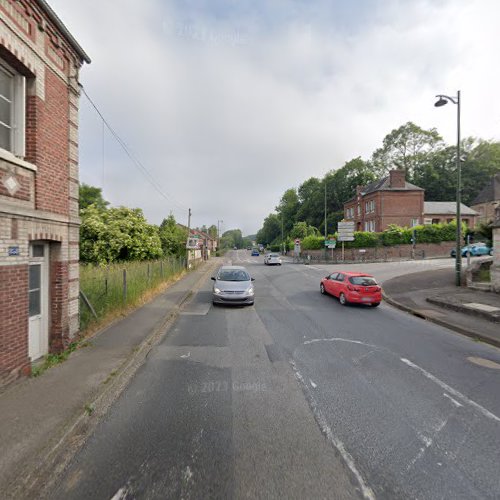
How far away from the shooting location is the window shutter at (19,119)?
15.3 ft

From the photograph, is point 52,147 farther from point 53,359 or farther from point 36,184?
point 53,359

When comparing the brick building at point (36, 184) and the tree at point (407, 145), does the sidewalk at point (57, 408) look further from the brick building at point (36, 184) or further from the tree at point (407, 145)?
the tree at point (407, 145)

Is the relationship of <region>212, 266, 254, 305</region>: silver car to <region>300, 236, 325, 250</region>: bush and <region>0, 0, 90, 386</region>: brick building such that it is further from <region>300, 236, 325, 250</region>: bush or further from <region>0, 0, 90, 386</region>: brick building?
<region>300, 236, 325, 250</region>: bush

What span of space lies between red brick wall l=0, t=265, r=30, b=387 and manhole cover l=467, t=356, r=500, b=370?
8.41 m

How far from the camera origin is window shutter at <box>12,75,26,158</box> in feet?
15.3

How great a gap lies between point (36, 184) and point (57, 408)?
385 centimetres

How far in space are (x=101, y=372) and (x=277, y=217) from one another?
92.7 metres

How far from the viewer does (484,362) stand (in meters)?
5.39

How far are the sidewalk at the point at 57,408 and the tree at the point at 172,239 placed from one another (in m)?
16.8

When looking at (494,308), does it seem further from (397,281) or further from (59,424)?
(59,424)

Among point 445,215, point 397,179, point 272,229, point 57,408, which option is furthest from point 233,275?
point 272,229

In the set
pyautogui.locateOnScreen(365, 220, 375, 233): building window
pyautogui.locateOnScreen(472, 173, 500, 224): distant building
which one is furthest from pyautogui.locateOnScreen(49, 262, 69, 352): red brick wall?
pyautogui.locateOnScreen(472, 173, 500, 224): distant building

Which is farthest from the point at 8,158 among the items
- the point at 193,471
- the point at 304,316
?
the point at 304,316

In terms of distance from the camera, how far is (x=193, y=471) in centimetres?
261
